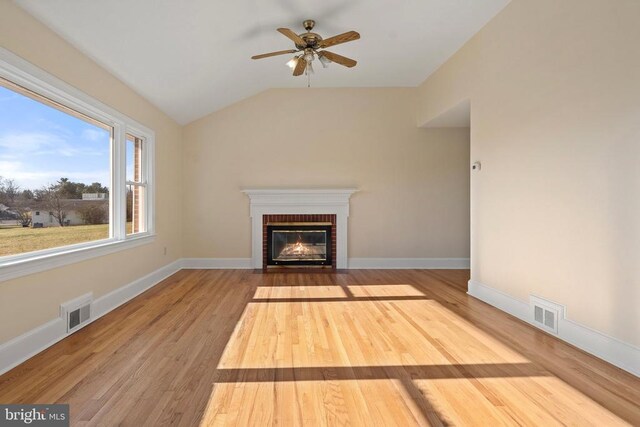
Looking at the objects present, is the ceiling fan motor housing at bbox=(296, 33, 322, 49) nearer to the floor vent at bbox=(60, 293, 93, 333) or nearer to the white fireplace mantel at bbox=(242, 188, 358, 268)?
the white fireplace mantel at bbox=(242, 188, 358, 268)

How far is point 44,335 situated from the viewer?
8.29 ft

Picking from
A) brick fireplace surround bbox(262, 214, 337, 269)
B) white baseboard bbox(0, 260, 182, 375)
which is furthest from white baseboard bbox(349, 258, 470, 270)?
white baseboard bbox(0, 260, 182, 375)

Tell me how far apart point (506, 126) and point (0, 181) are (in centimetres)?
436

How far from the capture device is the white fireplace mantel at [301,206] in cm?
570

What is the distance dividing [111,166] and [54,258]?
54.0 inches

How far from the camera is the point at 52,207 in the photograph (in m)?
2.90

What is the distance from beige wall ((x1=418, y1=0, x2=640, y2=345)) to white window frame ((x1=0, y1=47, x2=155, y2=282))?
405 centimetres

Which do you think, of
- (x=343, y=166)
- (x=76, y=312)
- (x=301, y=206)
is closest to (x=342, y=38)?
(x=343, y=166)

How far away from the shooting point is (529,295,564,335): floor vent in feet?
9.14

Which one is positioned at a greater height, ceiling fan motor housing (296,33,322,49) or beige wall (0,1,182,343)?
ceiling fan motor housing (296,33,322,49)

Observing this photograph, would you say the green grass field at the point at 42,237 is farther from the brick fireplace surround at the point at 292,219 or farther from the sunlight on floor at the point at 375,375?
the brick fireplace surround at the point at 292,219

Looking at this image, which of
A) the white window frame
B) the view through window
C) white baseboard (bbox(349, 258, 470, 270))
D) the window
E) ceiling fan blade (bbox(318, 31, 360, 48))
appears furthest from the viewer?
white baseboard (bbox(349, 258, 470, 270))

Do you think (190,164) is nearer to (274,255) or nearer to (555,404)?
(274,255)

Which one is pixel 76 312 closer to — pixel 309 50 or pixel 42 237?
pixel 42 237
